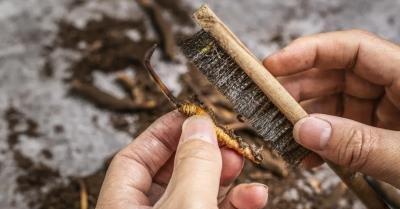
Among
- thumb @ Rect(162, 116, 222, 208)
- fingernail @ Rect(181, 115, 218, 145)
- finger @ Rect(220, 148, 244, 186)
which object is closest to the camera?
thumb @ Rect(162, 116, 222, 208)

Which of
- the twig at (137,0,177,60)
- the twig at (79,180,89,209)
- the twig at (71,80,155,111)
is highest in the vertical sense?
the twig at (137,0,177,60)

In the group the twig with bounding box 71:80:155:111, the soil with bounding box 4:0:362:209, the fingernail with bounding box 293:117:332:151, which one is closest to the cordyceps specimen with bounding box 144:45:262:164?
the fingernail with bounding box 293:117:332:151

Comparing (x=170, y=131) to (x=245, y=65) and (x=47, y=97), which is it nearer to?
(x=245, y=65)

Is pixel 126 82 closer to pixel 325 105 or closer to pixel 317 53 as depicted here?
pixel 325 105

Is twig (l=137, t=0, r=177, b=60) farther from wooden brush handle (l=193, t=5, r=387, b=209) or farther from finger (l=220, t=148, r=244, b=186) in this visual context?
finger (l=220, t=148, r=244, b=186)

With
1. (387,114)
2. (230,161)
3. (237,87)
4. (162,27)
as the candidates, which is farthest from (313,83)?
(162,27)

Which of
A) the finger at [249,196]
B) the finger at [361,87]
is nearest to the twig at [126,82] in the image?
the finger at [361,87]

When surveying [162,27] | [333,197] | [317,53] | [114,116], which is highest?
[317,53]
